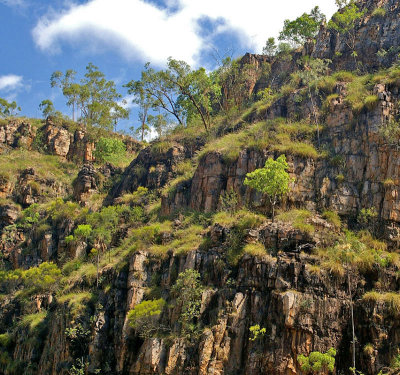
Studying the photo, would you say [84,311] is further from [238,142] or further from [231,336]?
[238,142]

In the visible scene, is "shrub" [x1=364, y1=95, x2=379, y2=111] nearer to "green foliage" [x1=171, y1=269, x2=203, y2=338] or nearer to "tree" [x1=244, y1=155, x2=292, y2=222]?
"tree" [x1=244, y1=155, x2=292, y2=222]

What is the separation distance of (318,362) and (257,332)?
295cm

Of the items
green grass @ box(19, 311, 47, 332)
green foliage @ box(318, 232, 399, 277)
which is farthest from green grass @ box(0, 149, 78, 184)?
green foliage @ box(318, 232, 399, 277)

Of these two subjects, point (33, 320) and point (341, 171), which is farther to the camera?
point (33, 320)

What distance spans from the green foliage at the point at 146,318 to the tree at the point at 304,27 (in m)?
28.7

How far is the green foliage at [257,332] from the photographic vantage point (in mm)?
21688

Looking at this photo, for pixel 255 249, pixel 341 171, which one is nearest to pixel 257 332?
pixel 255 249

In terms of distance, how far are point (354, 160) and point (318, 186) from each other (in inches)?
104

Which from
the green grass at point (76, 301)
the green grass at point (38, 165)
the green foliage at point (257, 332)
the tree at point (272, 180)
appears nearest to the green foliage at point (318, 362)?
the green foliage at point (257, 332)

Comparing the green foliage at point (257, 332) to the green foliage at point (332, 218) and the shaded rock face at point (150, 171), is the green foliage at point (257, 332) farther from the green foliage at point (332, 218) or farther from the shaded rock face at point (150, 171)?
the shaded rock face at point (150, 171)

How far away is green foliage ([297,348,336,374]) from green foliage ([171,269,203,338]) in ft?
18.0

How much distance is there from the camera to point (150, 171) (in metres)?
39.8

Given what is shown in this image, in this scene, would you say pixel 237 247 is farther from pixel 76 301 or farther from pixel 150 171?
pixel 150 171

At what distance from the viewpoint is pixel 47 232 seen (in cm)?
3844
